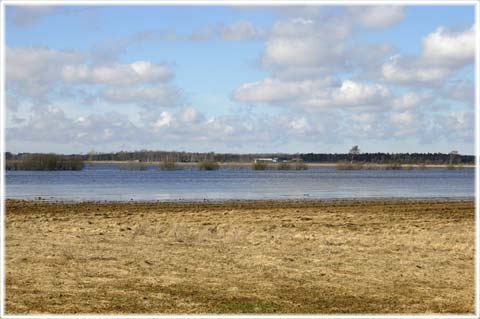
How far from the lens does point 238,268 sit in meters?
13.0

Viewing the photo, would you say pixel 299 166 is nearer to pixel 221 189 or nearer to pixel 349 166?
pixel 349 166

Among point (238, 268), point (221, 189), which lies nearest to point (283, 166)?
point (221, 189)

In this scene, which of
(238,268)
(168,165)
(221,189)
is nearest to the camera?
(238,268)

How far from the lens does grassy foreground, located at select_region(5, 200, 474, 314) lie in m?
10.2

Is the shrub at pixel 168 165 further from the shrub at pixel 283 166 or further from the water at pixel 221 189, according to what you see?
the water at pixel 221 189

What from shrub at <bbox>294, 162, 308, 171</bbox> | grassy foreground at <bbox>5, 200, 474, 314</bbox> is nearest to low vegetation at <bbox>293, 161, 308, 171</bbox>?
shrub at <bbox>294, 162, 308, 171</bbox>

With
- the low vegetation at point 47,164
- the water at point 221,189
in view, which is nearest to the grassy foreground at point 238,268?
the water at point 221,189

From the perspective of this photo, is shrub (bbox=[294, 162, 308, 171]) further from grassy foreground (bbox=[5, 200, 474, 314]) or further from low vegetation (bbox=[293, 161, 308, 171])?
grassy foreground (bbox=[5, 200, 474, 314])

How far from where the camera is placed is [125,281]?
11.7m

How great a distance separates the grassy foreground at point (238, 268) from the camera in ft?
33.6

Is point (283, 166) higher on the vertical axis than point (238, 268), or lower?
higher

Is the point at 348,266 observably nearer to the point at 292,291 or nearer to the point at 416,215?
the point at 292,291

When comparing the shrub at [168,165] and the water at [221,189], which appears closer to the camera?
the water at [221,189]

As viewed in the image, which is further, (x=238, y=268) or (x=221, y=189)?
(x=221, y=189)
